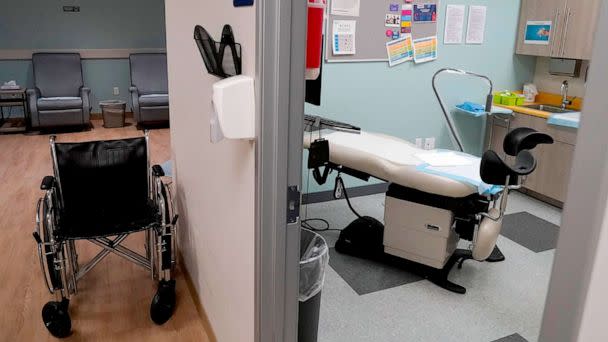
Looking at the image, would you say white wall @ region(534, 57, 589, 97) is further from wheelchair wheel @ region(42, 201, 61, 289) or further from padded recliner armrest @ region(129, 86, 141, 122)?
padded recliner armrest @ region(129, 86, 141, 122)

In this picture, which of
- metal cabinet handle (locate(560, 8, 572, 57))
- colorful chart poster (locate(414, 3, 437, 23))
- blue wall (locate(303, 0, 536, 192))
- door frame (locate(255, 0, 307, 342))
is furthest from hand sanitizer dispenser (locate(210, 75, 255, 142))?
metal cabinet handle (locate(560, 8, 572, 57))

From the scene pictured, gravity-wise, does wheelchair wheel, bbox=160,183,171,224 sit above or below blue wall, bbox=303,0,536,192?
below

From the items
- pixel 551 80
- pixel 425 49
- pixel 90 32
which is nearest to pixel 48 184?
pixel 425 49

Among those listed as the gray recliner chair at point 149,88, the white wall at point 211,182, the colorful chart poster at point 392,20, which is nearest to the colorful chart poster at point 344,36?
the colorful chart poster at point 392,20

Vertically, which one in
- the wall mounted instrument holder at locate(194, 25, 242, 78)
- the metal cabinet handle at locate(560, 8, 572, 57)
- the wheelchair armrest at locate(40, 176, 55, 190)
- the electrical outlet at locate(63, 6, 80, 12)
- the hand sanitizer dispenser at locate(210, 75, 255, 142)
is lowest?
the wheelchair armrest at locate(40, 176, 55, 190)

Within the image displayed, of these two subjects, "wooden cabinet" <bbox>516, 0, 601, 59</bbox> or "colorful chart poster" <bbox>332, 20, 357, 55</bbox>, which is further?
"wooden cabinet" <bbox>516, 0, 601, 59</bbox>

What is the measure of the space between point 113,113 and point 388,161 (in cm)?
473

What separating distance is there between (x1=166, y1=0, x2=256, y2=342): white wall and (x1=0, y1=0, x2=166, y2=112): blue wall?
15.0 feet

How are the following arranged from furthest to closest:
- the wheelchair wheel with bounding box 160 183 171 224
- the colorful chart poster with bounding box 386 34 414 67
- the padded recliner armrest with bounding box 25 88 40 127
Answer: the padded recliner armrest with bounding box 25 88 40 127, the colorful chart poster with bounding box 386 34 414 67, the wheelchair wheel with bounding box 160 183 171 224

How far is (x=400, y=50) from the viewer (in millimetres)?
3900

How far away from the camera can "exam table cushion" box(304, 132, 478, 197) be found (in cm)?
253

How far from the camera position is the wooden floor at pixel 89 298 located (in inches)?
91.1

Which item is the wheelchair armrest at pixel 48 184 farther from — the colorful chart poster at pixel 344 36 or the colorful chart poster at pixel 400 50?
the colorful chart poster at pixel 400 50

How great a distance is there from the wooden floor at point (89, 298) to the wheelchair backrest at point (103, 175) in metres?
0.47
